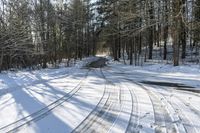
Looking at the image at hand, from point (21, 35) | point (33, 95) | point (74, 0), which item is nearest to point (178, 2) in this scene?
point (21, 35)

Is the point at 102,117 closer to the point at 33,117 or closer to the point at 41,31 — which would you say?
the point at 33,117

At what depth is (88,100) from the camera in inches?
510

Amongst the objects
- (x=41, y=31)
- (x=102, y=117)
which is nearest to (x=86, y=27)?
(x=41, y=31)

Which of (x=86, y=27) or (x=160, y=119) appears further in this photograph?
(x=86, y=27)

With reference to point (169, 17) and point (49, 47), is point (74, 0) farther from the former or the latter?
point (169, 17)

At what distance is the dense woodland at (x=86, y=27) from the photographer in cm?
2816

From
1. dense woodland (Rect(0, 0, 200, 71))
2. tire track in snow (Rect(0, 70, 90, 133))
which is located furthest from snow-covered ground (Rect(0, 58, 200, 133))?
dense woodland (Rect(0, 0, 200, 71))

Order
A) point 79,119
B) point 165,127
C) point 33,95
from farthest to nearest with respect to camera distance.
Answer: point 33,95, point 79,119, point 165,127

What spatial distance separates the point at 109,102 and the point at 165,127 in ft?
13.9

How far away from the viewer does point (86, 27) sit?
244 ft

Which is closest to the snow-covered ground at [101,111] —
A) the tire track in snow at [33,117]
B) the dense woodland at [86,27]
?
the tire track in snow at [33,117]

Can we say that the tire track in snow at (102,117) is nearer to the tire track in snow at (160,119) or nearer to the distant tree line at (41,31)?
the tire track in snow at (160,119)

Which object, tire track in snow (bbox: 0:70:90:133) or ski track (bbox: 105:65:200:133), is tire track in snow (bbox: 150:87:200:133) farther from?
tire track in snow (bbox: 0:70:90:133)

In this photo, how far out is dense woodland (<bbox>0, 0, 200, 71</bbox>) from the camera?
28.2 m
